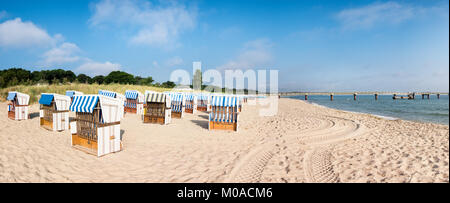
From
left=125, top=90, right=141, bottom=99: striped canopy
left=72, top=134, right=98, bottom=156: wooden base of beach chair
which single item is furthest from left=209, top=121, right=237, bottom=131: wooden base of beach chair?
left=125, top=90, right=141, bottom=99: striped canopy

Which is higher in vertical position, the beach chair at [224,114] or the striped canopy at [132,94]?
the striped canopy at [132,94]

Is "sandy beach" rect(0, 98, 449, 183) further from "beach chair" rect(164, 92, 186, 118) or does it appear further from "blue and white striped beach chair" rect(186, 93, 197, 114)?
"blue and white striped beach chair" rect(186, 93, 197, 114)

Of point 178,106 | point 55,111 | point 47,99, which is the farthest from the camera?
point 178,106

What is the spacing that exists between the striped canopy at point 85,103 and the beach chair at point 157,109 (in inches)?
195

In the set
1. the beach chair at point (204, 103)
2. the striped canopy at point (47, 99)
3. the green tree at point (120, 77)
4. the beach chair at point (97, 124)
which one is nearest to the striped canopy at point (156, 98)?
the striped canopy at point (47, 99)

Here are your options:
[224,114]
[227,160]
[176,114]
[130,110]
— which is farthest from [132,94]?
[227,160]

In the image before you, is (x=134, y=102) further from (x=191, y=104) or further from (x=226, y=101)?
(x=226, y=101)

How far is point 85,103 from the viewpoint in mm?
5660

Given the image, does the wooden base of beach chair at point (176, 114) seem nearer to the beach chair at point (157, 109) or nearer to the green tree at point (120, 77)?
the beach chair at point (157, 109)

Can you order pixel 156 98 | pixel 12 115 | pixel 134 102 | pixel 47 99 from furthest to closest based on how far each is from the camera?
pixel 134 102 → pixel 156 98 → pixel 12 115 → pixel 47 99

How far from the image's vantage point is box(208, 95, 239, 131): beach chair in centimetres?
956

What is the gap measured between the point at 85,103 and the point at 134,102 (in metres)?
10.2

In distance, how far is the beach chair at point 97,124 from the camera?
5395mm
